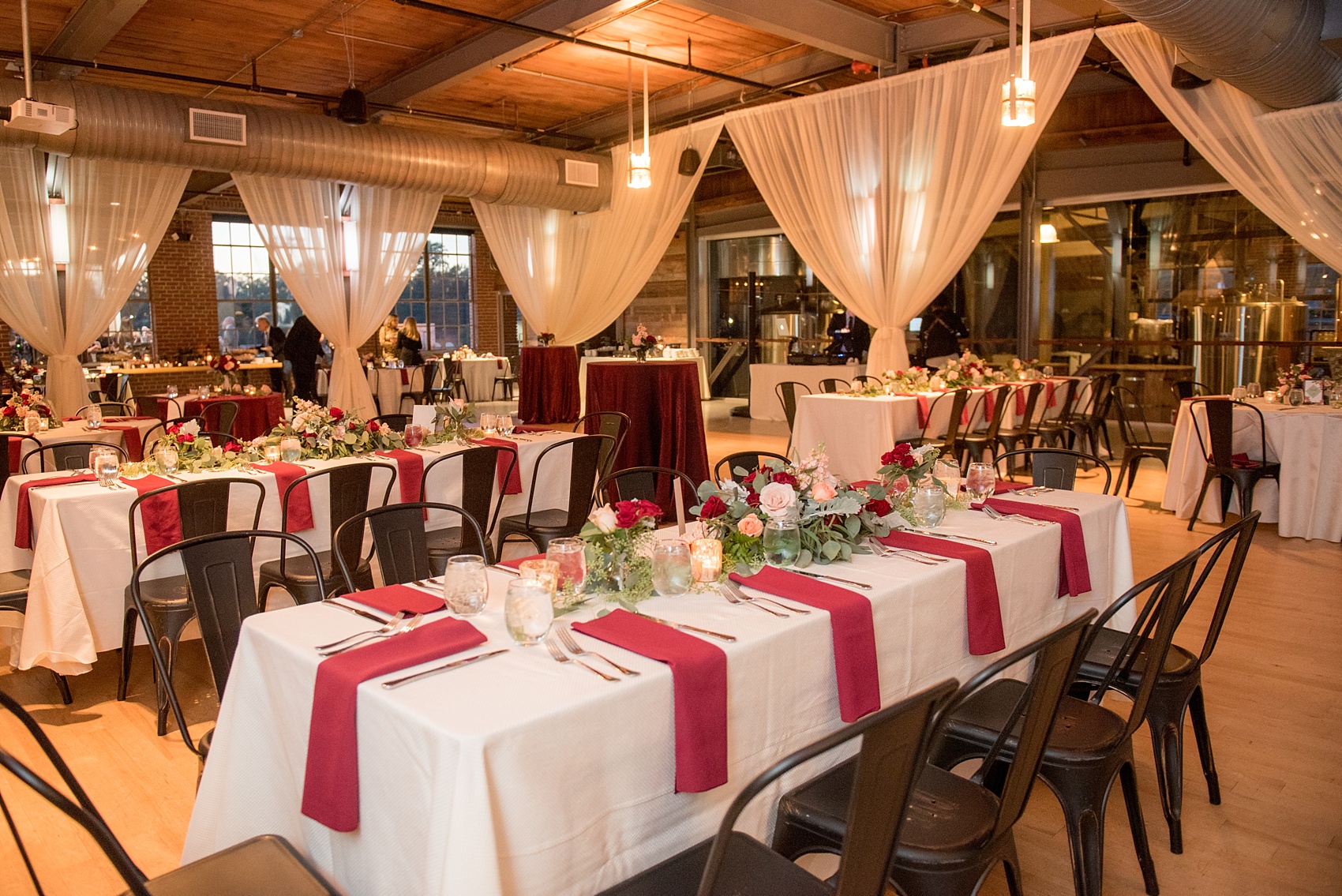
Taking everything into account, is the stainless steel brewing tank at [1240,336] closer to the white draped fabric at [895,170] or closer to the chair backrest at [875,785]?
the white draped fabric at [895,170]

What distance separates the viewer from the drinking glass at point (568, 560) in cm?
226

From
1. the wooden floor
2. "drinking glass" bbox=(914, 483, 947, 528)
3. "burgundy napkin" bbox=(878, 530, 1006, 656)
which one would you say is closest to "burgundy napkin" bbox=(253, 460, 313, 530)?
the wooden floor

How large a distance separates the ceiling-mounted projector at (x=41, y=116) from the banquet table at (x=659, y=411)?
3797 mm

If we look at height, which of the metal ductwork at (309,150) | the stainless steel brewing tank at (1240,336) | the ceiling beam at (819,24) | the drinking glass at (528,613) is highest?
the ceiling beam at (819,24)

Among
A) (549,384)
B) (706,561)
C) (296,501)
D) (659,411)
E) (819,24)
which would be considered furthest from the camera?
(549,384)

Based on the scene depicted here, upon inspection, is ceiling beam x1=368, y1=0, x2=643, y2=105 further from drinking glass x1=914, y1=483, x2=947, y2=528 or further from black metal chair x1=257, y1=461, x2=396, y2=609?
drinking glass x1=914, y1=483, x2=947, y2=528

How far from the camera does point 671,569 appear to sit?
92.6 inches

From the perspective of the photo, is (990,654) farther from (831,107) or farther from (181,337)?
(181,337)

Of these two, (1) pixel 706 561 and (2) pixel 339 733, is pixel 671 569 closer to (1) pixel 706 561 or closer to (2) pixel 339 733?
(1) pixel 706 561

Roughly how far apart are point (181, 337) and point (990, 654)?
→ 49.3 ft

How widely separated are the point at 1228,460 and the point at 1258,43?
2545mm

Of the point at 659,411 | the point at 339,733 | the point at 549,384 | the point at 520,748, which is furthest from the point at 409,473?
the point at 549,384

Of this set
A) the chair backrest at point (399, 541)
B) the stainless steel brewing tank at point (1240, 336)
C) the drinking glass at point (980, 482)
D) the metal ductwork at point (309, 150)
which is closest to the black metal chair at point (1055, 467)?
the drinking glass at point (980, 482)

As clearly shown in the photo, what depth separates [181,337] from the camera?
596 inches
